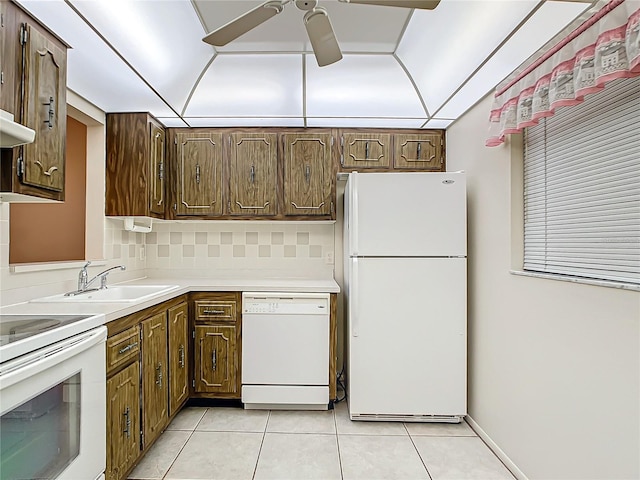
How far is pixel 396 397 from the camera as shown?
270cm

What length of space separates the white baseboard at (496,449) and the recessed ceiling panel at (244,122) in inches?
100

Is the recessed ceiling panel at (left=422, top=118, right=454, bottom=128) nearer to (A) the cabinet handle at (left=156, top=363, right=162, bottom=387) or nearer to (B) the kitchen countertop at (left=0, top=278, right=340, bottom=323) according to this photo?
(B) the kitchen countertop at (left=0, top=278, right=340, bottom=323)

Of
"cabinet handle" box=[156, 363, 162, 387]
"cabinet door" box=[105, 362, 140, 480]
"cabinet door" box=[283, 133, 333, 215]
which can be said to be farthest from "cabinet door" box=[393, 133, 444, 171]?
"cabinet door" box=[105, 362, 140, 480]

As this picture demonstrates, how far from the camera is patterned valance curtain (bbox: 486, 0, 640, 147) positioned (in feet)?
4.52

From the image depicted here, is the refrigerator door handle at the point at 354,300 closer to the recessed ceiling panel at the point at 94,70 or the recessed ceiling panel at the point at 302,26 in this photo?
the recessed ceiling panel at the point at 302,26

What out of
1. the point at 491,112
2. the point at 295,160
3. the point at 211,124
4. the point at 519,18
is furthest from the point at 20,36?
the point at 491,112

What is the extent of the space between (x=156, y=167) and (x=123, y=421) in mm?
1880

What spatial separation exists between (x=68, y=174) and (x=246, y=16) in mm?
2201

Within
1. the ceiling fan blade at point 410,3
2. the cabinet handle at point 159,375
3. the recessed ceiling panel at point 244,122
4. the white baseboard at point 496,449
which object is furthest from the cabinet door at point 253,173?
the white baseboard at point 496,449

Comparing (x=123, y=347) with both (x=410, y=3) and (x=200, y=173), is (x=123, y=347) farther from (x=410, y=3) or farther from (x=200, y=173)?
(x=410, y=3)

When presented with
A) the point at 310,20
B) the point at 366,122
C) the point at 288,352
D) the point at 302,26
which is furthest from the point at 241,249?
the point at 310,20

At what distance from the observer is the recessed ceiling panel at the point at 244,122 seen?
306 cm

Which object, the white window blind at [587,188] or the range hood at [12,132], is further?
the white window blind at [587,188]

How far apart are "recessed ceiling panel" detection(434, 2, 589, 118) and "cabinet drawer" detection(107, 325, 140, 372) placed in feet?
7.78
